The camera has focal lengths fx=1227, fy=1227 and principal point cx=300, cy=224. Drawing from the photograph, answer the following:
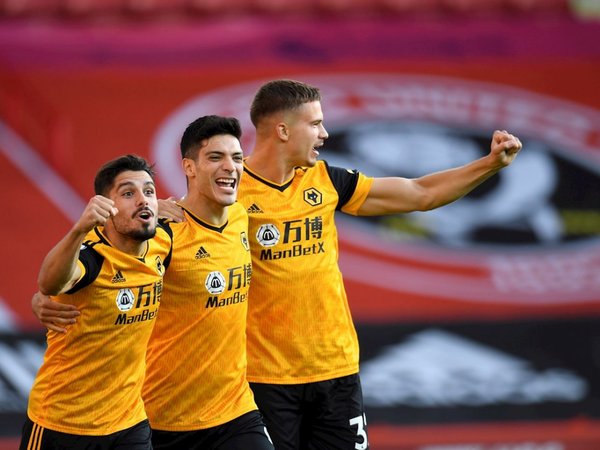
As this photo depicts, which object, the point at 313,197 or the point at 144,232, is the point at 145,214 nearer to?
the point at 144,232

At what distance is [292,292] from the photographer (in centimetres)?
720

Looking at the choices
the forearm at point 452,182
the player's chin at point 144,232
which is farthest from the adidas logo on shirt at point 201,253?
the forearm at point 452,182

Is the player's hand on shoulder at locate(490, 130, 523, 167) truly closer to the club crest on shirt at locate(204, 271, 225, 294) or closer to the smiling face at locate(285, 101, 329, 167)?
the smiling face at locate(285, 101, 329, 167)

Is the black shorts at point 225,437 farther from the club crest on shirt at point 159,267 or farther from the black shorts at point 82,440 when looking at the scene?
the club crest on shirt at point 159,267

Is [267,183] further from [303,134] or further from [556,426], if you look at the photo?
[556,426]

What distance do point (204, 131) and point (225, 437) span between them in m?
1.72

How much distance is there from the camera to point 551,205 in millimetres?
13055

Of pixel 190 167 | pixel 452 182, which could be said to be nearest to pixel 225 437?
pixel 190 167

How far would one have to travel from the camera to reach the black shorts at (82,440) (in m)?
6.44

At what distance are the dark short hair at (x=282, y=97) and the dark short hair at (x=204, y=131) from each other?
46 centimetres

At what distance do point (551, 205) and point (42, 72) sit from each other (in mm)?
5528

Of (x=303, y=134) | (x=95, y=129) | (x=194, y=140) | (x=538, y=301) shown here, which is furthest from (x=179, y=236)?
(x=538, y=301)

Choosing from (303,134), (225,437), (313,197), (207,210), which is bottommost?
(225,437)

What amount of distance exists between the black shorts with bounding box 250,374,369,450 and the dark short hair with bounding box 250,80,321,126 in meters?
1.65
